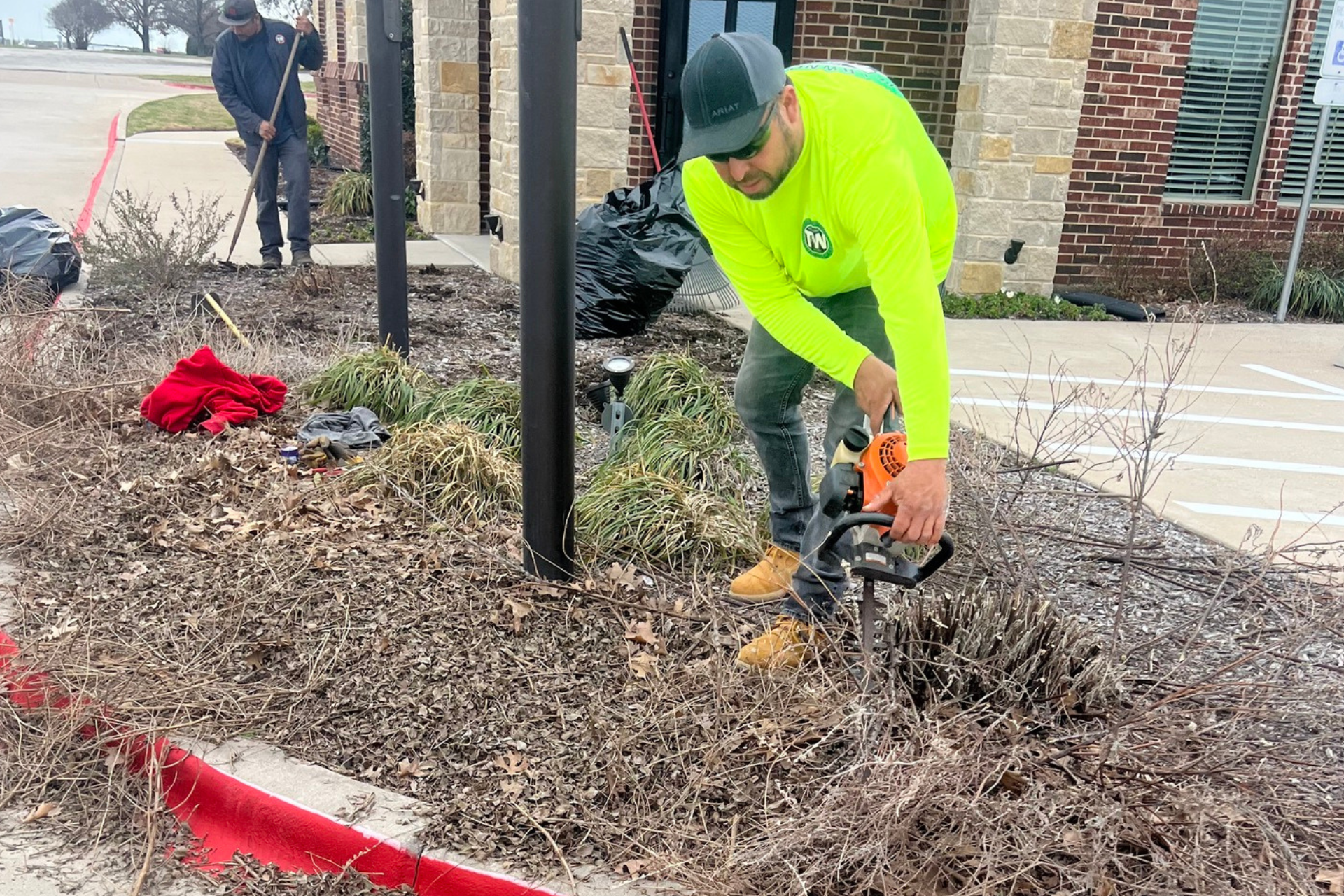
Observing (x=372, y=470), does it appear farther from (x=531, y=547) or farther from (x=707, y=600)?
(x=707, y=600)

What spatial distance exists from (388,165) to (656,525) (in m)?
2.87

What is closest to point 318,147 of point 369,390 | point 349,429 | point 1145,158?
point 1145,158

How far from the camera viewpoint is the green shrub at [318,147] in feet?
57.0

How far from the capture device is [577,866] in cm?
245

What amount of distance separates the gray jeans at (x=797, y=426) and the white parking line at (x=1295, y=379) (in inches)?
199

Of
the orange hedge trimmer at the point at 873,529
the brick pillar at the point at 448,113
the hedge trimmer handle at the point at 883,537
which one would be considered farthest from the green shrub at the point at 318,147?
the hedge trimmer handle at the point at 883,537

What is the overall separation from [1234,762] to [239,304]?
7.08 meters

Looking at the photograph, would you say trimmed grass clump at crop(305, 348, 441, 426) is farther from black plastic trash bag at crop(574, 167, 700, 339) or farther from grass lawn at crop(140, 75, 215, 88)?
grass lawn at crop(140, 75, 215, 88)

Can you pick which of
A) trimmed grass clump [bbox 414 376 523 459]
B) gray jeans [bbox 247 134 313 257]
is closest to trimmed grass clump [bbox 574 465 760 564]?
trimmed grass clump [bbox 414 376 523 459]

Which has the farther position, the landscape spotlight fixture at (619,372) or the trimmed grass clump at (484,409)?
the landscape spotlight fixture at (619,372)

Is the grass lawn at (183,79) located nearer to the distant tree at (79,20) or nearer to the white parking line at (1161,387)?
the white parking line at (1161,387)

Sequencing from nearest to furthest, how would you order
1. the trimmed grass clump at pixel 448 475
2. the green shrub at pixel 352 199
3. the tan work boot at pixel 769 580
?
the tan work boot at pixel 769 580 → the trimmed grass clump at pixel 448 475 → the green shrub at pixel 352 199

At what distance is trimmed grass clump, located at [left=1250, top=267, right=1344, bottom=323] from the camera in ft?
30.5

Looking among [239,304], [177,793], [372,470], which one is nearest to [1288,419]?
[372,470]
